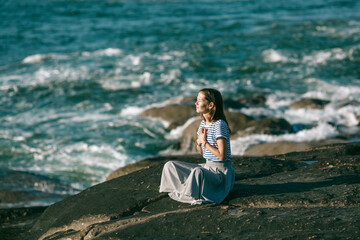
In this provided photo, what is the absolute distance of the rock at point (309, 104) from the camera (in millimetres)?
16094

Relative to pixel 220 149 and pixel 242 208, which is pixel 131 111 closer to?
pixel 220 149

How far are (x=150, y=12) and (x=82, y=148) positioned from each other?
1014 inches

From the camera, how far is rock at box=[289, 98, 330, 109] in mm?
16094

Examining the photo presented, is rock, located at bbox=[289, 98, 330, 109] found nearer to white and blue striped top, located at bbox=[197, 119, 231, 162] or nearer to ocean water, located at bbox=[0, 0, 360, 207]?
ocean water, located at bbox=[0, 0, 360, 207]

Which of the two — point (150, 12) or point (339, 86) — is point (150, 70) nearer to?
point (339, 86)

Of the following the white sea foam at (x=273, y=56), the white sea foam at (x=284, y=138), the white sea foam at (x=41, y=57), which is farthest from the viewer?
the white sea foam at (x=41, y=57)

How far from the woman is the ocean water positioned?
541cm

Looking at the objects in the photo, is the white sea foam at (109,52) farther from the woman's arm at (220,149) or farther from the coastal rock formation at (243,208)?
the woman's arm at (220,149)

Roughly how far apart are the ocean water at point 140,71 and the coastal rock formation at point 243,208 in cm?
431

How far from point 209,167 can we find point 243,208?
63cm

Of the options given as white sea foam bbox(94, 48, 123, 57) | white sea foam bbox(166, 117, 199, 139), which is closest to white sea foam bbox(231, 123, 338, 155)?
white sea foam bbox(166, 117, 199, 139)

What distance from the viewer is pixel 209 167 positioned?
5.77 m

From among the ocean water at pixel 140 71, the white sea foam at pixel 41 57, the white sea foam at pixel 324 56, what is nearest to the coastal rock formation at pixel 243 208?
the ocean water at pixel 140 71

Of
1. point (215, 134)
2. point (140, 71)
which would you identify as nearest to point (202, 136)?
point (215, 134)
